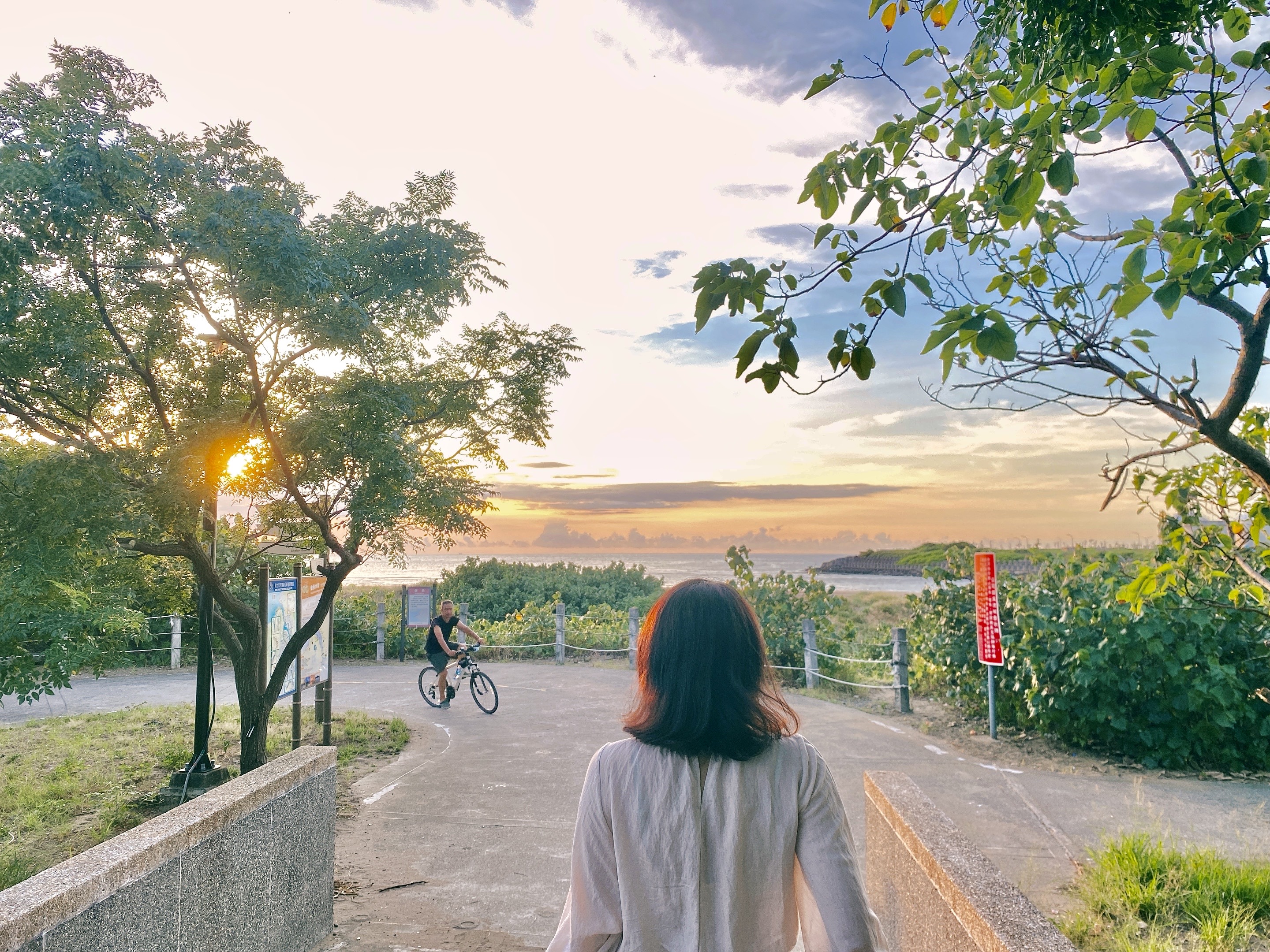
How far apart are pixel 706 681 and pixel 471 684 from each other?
11465mm

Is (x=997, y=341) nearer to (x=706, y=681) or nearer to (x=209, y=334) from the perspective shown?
(x=706, y=681)

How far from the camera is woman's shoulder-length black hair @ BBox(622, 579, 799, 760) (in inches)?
69.7

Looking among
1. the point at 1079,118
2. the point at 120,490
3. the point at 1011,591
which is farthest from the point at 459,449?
the point at 1079,118

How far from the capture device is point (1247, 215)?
2.16m

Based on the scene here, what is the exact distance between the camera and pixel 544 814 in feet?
23.5

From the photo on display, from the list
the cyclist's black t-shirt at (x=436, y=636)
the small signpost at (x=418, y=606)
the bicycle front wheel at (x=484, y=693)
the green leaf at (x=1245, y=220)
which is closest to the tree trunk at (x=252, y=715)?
the bicycle front wheel at (x=484, y=693)

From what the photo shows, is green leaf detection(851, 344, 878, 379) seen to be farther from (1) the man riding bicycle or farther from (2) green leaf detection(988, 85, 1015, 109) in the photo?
(1) the man riding bicycle

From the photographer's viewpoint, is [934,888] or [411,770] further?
[411,770]

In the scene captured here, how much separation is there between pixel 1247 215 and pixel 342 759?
380 inches

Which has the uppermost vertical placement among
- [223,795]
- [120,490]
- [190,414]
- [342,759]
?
[190,414]

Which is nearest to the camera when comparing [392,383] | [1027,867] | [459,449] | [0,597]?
[1027,867]

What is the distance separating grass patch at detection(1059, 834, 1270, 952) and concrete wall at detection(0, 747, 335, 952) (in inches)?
155

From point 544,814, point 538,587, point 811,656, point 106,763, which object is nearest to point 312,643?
point 106,763

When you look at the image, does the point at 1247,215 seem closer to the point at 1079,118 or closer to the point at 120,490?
the point at 1079,118
